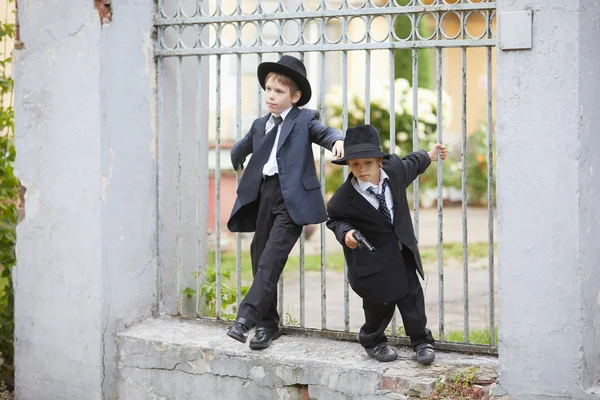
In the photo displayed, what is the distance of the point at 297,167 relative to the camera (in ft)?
15.2

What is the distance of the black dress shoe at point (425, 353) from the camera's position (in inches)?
171

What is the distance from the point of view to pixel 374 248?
4.25m

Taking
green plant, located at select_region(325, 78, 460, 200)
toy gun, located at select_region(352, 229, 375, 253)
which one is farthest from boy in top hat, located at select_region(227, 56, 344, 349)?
green plant, located at select_region(325, 78, 460, 200)

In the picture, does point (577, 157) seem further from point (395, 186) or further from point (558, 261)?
point (395, 186)

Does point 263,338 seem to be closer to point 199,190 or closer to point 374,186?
point 374,186

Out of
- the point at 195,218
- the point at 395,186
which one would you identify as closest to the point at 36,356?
the point at 195,218

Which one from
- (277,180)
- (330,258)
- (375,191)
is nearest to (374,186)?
(375,191)

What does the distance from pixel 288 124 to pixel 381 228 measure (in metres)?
0.81

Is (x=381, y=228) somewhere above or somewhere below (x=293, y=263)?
above

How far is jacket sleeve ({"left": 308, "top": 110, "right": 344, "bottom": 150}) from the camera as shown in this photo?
4.53m

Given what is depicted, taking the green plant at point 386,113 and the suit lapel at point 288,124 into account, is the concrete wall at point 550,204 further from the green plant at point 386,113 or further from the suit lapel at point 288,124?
the green plant at point 386,113

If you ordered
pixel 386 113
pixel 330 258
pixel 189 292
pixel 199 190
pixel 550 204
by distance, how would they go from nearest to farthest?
pixel 550 204 < pixel 189 292 < pixel 199 190 < pixel 330 258 < pixel 386 113

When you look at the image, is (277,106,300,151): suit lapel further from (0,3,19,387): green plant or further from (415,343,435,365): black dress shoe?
(0,3,19,387): green plant

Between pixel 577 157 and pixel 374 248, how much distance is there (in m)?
1.02
